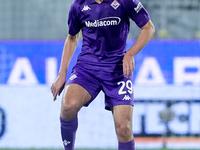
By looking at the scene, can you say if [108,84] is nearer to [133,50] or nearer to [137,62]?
[133,50]

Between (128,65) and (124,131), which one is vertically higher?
(128,65)

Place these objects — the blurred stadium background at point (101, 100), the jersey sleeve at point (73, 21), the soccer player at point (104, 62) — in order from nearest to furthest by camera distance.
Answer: the soccer player at point (104, 62), the jersey sleeve at point (73, 21), the blurred stadium background at point (101, 100)

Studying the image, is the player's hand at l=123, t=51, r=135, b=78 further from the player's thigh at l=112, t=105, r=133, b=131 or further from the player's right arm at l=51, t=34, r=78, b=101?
the player's right arm at l=51, t=34, r=78, b=101

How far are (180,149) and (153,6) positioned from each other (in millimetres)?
2069

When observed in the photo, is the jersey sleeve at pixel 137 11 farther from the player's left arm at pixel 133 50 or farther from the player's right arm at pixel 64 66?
the player's right arm at pixel 64 66

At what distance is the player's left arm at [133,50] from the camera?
128 inches

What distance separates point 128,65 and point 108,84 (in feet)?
1.05

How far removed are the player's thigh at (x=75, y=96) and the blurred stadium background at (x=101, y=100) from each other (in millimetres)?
2304

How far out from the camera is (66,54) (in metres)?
3.64

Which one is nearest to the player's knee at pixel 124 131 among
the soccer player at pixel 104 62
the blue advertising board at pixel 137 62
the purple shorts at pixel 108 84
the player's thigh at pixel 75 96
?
the soccer player at pixel 104 62

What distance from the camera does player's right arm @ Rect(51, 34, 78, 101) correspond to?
3.47 metres

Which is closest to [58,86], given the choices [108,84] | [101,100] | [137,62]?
[108,84]

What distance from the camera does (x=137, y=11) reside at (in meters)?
3.43

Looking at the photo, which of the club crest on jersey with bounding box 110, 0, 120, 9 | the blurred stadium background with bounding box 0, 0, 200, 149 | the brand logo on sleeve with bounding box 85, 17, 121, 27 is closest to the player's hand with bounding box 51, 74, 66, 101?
the brand logo on sleeve with bounding box 85, 17, 121, 27
